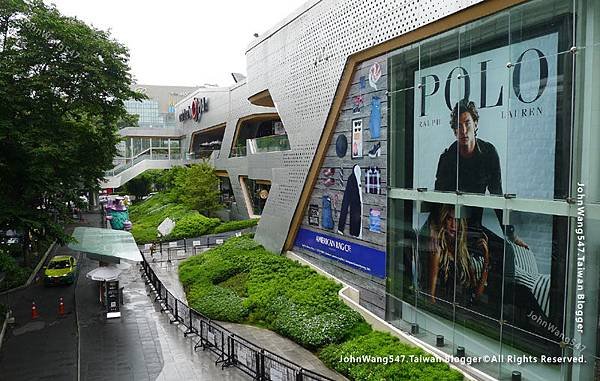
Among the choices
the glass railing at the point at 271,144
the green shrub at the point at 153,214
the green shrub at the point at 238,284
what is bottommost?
the green shrub at the point at 238,284

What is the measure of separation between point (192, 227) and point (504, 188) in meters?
26.0

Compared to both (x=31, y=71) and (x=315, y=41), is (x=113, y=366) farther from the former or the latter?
(x=315, y=41)

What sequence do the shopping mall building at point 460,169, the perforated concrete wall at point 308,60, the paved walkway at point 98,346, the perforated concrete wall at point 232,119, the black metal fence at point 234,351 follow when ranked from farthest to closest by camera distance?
the perforated concrete wall at point 232,119, the perforated concrete wall at point 308,60, the paved walkway at point 98,346, the black metal fence at point 234,351, the shopping mall building at point 460,169

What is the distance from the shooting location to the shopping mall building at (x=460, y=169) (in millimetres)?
9188

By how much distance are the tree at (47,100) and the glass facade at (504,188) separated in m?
11.8

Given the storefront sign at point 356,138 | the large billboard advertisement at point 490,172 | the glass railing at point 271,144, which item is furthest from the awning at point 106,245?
the large billboard advertisement at point 490,172

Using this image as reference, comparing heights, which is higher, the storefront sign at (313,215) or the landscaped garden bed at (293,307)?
the storefront sign at (313,215)

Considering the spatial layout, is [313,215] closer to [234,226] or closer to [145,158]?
[234,226]

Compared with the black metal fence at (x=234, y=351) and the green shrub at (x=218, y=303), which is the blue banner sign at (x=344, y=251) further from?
the black metal fence at (x=234, y=351)

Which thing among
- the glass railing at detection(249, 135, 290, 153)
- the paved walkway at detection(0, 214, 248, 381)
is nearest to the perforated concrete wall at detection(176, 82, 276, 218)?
the glass railing at detection(249, 135, 290, 153)

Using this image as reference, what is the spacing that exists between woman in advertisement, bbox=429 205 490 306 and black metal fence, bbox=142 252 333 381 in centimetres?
423

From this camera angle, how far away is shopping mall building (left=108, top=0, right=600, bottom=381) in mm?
9188

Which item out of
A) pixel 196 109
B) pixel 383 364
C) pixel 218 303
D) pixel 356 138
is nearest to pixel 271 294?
pixel 218 303

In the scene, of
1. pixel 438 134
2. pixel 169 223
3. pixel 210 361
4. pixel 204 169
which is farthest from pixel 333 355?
pixel 204 169
